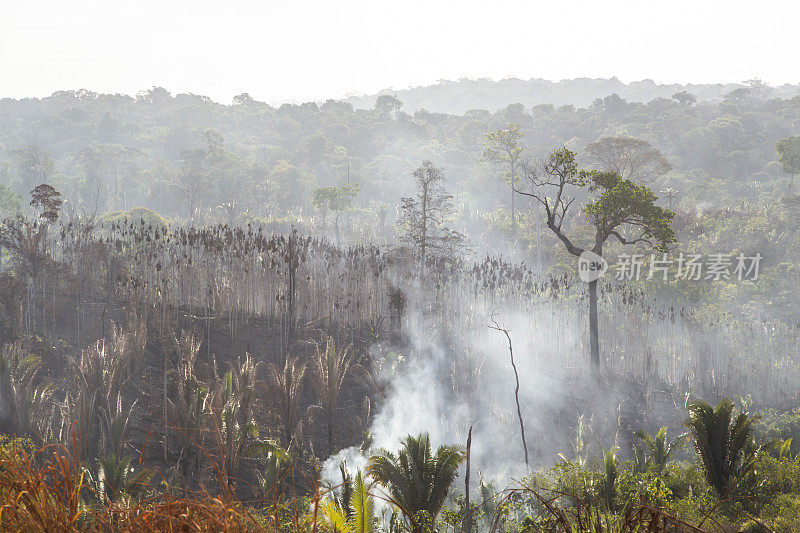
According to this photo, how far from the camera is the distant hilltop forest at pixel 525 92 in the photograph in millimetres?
130375

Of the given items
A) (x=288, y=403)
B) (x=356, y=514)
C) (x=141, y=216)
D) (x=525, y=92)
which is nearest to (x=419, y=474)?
(x=356, y=514)

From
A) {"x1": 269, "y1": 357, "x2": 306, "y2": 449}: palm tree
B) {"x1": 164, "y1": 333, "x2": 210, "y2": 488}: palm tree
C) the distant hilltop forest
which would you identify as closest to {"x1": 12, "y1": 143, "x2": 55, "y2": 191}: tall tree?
{"x1": 269, "y1": 357, "x2": 306, "y2": 449}: palm tree

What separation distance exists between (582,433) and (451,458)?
6.01m

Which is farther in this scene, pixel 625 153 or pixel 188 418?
pixel 625 153

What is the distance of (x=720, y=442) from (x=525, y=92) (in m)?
145

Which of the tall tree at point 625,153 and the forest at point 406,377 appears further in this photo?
the tall tree at point 625,153

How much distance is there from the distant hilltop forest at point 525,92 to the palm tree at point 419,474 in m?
133

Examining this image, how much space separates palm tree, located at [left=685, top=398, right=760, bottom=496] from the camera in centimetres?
697

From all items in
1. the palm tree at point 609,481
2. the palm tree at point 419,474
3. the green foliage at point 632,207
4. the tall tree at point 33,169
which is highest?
the tall tree at point 33,169

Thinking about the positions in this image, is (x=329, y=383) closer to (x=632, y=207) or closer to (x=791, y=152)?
(x=632, y=207)

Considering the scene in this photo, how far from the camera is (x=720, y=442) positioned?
701 centimetres

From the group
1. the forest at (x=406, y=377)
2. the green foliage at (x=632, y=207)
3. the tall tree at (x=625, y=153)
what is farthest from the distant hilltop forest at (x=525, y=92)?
the green foliage at (x=632, y=207)

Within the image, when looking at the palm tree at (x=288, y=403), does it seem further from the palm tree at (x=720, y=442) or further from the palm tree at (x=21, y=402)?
the palm tree at (x=720, y=442)

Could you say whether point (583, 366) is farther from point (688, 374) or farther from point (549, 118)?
point (549, 118)
